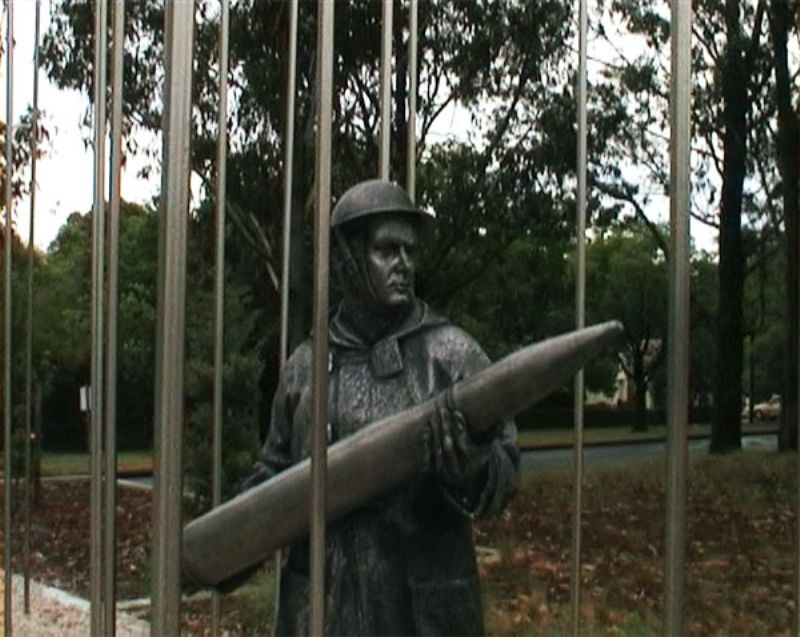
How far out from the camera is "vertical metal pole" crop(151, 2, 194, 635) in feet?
A: 5.40

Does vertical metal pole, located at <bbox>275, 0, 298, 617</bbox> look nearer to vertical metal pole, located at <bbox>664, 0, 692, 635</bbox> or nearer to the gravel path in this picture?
vertical metal pole, located at <bbox>664, 0, 692, 635</bbox>

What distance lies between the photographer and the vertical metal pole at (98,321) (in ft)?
7.33

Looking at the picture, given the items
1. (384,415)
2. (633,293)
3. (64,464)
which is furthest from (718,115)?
(64,464)

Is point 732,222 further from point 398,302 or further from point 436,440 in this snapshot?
point 436,440

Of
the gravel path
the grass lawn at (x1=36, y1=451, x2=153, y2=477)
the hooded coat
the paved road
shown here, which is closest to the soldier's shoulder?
the hooded coat

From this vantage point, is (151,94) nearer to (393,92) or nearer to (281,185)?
(281,185)

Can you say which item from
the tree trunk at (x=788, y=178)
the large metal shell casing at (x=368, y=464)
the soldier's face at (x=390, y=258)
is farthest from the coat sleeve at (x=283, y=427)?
the tree trunk at (x=788, y=178)

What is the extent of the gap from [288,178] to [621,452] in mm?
898

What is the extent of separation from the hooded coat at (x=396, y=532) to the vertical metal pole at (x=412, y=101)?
52 centimetres

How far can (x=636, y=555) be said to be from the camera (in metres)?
2.95

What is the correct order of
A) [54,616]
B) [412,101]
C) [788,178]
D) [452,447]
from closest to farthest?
[452,447] → [412,101] → [788,178] → [54,616]

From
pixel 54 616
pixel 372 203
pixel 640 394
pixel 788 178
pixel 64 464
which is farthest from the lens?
pixel 54 616

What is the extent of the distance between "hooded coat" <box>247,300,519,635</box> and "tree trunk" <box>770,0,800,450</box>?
0.78 m

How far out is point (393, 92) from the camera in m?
2.88
